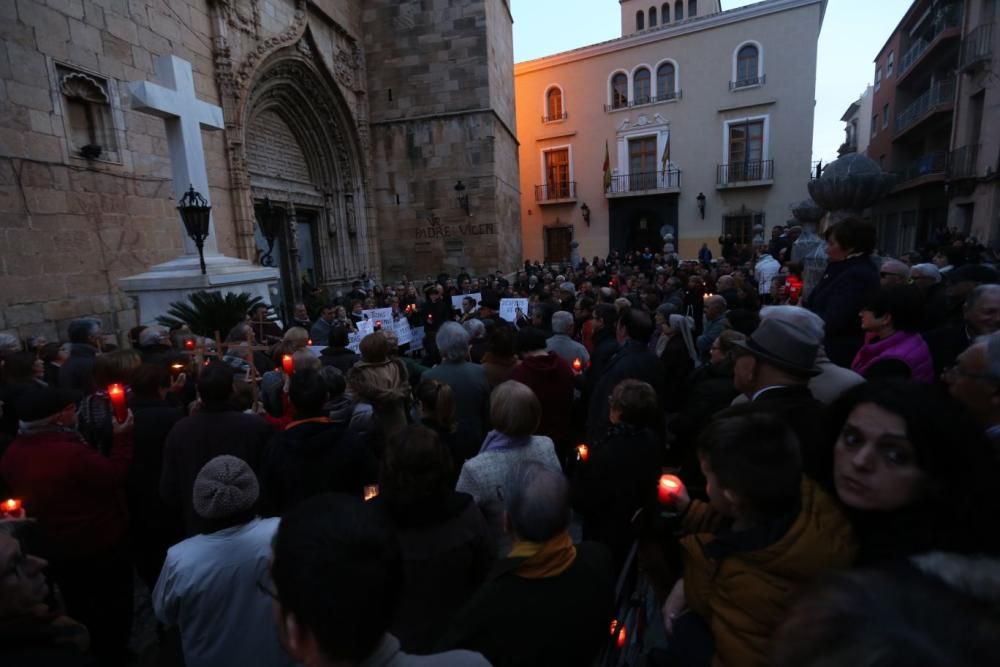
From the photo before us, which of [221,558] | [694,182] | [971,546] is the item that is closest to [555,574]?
[971,546]

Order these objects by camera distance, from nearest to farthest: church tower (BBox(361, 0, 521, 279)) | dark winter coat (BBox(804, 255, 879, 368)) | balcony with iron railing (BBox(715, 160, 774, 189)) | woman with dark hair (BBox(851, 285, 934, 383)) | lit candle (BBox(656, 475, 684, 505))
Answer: lit candle (BBox(656, 475, 684, 505)) → woman with dark hair (BBox(851, 285, 934, 383)) → dark winter coat (BBox(804, 255, 879, 368)) → church tower (BBox(361, 0, 521, 279)) → balcony with iron railing (BBox(715, 160, 774, 189))

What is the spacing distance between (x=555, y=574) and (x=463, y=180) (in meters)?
14.4

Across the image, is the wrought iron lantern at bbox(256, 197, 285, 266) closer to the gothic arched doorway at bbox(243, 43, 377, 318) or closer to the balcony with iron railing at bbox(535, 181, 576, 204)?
the gothic arched doorway at bbox(243, 43, 377, 318)

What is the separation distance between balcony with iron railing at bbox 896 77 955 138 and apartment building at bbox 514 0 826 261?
395 centimetres

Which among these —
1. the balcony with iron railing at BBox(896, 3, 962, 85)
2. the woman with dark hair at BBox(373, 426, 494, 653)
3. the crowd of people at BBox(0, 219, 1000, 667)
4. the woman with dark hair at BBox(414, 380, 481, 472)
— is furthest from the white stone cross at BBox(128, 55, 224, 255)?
the balcony with iron railing at BBox(896, 3, 962, 85)

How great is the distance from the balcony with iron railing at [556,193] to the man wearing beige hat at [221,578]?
23408 millimetres

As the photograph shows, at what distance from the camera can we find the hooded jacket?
45.9 inches

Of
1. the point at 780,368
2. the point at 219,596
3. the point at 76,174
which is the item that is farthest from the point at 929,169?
the point at 76,174

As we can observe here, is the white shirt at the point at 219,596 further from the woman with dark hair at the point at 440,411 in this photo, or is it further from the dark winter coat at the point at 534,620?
the woman with dark hair at the point at 440,411

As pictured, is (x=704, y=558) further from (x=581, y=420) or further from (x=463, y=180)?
(x=463, y=180)

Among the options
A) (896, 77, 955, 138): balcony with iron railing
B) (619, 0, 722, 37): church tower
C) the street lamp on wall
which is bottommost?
the street lamp on wall

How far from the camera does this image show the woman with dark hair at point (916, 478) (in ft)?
3.67

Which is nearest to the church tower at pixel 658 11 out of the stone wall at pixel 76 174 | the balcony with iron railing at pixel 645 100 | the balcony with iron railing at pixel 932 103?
the balcony with iron railing at pixel 645 100

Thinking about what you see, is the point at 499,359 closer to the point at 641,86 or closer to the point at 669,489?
the point at 669,489
